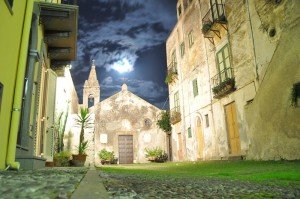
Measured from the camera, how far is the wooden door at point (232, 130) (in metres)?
14.3

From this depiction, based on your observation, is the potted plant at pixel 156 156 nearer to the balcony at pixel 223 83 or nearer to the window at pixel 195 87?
the window at pixel 195 87

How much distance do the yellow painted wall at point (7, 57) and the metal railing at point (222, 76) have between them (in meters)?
11.3

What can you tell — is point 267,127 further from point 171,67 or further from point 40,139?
point 171,67

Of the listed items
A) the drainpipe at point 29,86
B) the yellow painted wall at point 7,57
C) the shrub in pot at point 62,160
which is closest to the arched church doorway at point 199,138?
the shrub in pot at point 62,160

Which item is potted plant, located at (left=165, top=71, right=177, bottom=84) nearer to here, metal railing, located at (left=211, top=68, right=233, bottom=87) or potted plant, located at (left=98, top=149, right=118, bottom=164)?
metal railing, located at (left=211, top=68, right=233, bottom=87)

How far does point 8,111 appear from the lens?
5824mm

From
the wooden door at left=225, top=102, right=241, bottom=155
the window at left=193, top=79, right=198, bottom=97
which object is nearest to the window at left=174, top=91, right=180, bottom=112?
the window at left=193, top=79, right=198, bottom=97

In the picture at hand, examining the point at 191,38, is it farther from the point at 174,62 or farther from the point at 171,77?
the point at 171,77

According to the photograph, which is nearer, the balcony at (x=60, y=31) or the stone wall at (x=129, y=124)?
the balcony at (x=60, y=31)

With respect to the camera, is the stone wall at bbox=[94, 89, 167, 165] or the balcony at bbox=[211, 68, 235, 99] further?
the stone wall at bbox=[94, 89, 167, 165]

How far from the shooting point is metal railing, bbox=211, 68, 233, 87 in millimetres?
15161

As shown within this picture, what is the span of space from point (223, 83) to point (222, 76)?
1.25 m

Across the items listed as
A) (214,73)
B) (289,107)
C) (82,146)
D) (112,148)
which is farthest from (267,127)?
(112,148)

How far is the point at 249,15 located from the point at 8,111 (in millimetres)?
11709
